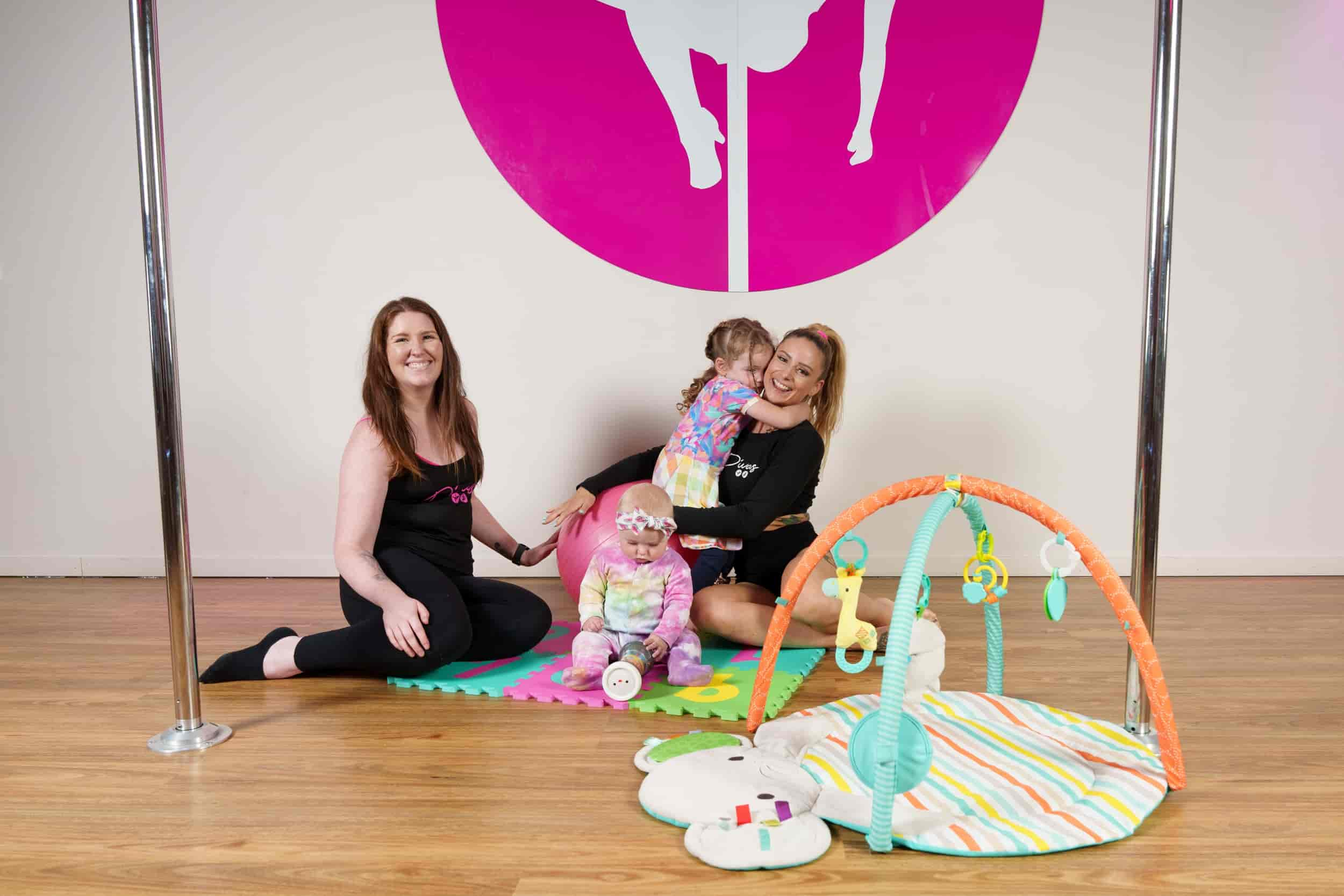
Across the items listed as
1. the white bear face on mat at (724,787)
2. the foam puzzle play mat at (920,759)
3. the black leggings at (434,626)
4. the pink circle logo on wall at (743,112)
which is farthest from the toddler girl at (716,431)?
the white bear face on mat at (724,787)

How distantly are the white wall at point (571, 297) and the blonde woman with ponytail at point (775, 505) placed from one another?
2.22 feet

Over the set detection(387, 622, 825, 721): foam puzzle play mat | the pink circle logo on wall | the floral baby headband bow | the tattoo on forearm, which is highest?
the pink circle logo on wall

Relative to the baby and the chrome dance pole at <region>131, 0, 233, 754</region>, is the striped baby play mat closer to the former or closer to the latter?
the baby

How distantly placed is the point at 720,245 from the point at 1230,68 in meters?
1.71

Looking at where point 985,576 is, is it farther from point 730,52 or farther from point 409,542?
point 730,52

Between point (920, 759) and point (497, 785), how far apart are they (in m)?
0.70

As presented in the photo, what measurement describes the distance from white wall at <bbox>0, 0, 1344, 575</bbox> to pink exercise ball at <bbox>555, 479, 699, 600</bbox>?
721mm

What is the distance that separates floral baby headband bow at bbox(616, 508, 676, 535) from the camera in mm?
2162

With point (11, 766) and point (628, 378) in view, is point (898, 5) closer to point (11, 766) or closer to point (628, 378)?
point (628, 378)

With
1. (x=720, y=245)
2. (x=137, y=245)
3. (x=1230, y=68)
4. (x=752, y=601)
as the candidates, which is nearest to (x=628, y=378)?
(x=720, y=245)

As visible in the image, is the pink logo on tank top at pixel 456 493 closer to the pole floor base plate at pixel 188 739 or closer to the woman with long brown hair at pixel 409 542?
the woman with long brown hair at pixel 409 542

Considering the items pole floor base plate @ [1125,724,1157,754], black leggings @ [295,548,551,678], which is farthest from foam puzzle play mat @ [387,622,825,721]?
pole floor base plate @ [1125,724,1157,754]

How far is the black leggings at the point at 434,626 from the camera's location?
A: 7.04ft

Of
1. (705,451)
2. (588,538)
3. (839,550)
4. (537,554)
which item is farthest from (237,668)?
(839,550)
